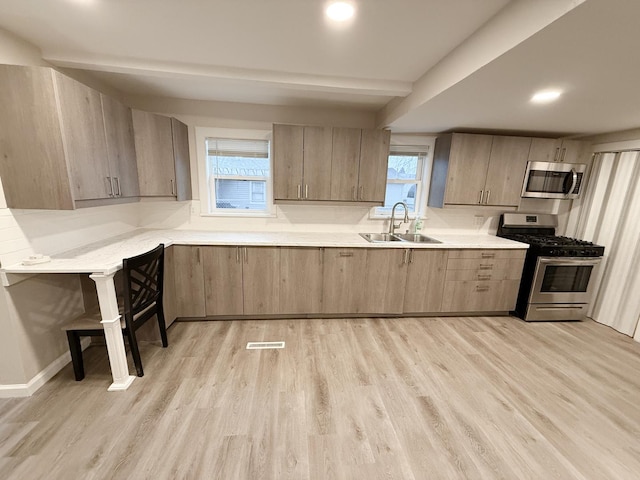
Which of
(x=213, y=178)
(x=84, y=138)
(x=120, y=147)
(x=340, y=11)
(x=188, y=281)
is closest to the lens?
(x=340, y=11)

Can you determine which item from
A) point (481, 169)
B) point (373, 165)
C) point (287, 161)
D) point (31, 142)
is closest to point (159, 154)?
point (31, 142)

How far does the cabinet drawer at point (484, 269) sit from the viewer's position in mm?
3104

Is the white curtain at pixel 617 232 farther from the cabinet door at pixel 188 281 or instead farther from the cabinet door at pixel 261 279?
the cabinet door at pixel 188 281

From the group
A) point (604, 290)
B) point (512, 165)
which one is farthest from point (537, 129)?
point (604, 290)

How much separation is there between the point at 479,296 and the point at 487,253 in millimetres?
532

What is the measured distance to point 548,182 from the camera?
3309 millimetres

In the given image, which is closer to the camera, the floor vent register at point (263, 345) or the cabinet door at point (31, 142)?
the cabinet door at point (31, 142)

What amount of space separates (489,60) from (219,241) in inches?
102

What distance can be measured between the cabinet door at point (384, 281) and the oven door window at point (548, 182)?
187cm

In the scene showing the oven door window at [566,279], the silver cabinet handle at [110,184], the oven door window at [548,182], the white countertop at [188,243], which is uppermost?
Result: the oven door window at [548,182]

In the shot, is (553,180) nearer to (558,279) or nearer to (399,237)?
(558,279)

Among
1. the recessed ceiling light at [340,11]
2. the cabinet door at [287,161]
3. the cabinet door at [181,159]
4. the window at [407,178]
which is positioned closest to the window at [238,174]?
the cabinet door at [181,159]

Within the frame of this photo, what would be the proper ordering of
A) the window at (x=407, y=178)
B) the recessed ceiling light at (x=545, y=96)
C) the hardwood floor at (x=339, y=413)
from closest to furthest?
the hardwood floor at (x=339, y=413)
the recessed ceiling light at (x=545, y=96)
the window at (x=407, y=178)

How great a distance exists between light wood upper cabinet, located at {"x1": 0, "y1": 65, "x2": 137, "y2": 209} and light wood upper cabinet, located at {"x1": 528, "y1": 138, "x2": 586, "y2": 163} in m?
4.46
